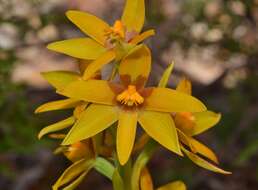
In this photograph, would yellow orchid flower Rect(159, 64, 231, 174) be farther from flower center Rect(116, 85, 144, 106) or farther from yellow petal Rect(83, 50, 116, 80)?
yellow petal Rect(83, 50, 116, 80)

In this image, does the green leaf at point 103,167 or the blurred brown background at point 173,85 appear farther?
the blurred brown background at point 173,85

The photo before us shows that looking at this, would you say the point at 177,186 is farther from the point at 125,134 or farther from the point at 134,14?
the point at 134,14

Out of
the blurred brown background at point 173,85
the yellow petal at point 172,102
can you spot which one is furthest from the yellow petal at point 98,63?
the blurred brown background at point 173,85

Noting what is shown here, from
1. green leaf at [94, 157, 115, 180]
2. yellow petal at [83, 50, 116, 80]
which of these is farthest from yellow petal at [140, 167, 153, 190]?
yellow petal at [83, 50, 116, 80]

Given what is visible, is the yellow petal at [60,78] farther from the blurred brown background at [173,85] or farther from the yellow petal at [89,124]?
the blurred brown background at [173,85]

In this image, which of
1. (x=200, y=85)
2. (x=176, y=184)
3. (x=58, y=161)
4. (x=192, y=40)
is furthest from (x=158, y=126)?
(x=200, y=85)

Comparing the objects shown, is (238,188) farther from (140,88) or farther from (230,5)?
(140,88)
